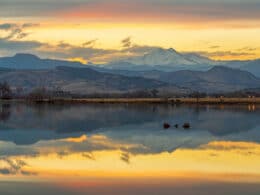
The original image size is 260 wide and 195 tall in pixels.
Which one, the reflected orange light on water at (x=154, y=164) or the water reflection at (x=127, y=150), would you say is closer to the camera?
the reflected orange light on water at (x=154, y=164)

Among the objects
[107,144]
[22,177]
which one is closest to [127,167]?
[22,177]

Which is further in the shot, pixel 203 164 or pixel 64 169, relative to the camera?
pixel 203 164

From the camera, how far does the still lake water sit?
2347 cm

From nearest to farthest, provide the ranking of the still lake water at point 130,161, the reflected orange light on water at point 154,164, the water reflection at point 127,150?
the still lake water at point 130,161 < the reflected orange light on water at point 154,164 < the water reflection at point 127,150

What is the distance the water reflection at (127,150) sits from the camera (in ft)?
92.2

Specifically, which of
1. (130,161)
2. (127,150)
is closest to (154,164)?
(130,161)

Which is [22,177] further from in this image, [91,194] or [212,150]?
[212,150]

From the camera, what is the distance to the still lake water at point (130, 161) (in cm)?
2347

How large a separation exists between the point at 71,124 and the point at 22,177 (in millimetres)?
38698

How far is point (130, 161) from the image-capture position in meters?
31.6

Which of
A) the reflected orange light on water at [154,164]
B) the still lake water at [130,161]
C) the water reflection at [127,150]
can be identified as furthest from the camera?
the water reflection at [127,150]

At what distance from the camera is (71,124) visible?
210 ft

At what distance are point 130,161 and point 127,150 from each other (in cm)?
583

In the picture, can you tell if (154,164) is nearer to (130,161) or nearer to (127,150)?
(130,161)
